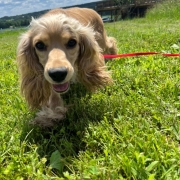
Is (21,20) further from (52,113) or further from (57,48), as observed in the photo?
(52,113)

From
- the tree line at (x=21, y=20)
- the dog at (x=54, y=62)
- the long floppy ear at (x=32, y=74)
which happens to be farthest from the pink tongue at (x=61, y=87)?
the tree line at (x=21, y=20)

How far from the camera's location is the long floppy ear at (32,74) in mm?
2514

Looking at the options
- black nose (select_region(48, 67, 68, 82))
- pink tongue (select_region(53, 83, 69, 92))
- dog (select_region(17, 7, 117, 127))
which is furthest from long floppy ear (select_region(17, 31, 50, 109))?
black nose (select_region(48, 67, 68, 82))

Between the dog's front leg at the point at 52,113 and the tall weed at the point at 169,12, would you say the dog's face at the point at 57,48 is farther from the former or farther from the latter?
the tall weed at the point at 169,12

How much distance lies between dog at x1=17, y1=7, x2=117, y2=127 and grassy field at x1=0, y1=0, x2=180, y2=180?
0.39ft

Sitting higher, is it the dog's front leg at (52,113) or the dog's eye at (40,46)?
the dog's eye at (40,46)

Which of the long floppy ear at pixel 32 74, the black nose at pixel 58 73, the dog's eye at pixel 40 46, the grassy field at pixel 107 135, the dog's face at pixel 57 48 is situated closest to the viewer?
the grassy field at pixel 107 135

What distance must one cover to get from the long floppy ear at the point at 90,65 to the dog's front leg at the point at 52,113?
394mm

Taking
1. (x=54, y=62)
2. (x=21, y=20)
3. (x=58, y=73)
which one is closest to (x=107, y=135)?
(x=58, y=73)

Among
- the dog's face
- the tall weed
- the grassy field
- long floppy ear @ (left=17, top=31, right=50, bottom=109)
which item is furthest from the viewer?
the tall weed

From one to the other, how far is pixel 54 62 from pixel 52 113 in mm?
495

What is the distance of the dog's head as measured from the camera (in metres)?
2.19

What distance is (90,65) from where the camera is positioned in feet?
8.92

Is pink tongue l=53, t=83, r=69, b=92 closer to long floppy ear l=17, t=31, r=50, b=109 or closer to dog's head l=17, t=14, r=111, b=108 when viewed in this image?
dog's head l=17, t=14, r=111, b=108
